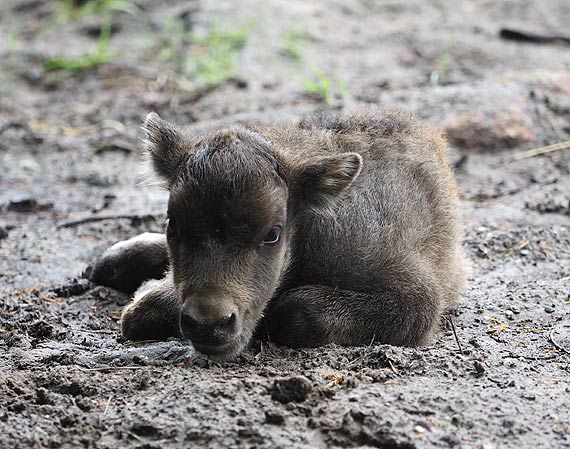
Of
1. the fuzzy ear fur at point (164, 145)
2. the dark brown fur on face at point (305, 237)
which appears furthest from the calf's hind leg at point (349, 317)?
the fuzzy ear fur at point (164, 145)

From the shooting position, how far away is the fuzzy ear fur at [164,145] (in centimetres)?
660

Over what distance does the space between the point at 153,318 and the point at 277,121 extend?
2.50 meters

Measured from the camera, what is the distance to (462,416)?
5.03 meters

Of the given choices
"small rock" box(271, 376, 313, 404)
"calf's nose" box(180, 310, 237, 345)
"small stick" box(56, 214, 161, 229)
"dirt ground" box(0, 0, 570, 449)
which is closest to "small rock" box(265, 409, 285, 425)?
"dirt ground" box(0, 0, 570, 449)

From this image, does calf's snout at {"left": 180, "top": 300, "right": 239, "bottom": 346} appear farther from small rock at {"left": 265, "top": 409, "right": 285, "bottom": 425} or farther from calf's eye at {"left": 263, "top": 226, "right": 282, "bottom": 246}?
small rock at {"left": 265, "top": 409, "right": 285, "bottom": 425}

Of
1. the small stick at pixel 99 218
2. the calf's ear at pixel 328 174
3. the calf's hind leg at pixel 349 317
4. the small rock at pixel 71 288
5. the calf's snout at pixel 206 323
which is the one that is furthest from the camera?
the small stick at pixel 99 218

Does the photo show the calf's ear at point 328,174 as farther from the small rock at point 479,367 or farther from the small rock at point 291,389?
the small rock at point 291,389

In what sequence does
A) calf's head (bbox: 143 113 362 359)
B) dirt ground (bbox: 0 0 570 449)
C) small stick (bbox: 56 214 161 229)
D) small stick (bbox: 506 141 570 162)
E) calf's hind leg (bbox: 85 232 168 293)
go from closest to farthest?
dirt ground (bbox: 0 0 570 449)
calf's head (bbox: 143 113 362 359)
calf's hind leg (bbox: 85 232 168 293)
small stick (bbox: 56 214 161 229)
small stick (bbox: 506 141 570 162)

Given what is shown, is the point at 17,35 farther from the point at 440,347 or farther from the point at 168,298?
the point at 440,347

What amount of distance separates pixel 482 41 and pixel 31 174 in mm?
7430

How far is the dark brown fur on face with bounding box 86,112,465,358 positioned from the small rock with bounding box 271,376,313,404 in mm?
563

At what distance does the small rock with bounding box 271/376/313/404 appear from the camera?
514 cm

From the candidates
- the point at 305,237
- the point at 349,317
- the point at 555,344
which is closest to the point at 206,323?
the point at 349,317

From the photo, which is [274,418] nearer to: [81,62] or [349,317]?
[349,317]
